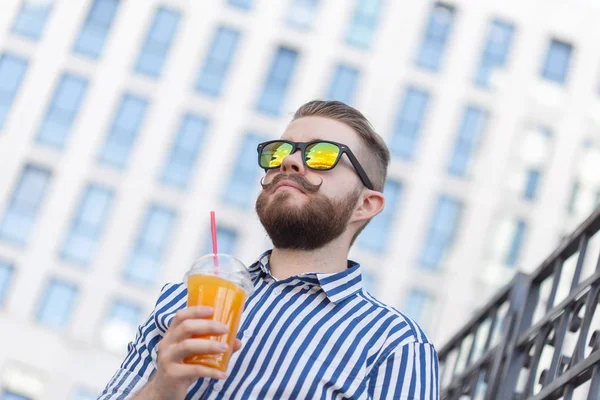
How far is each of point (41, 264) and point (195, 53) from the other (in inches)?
263

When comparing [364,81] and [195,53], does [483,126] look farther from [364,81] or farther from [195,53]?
[195,53]

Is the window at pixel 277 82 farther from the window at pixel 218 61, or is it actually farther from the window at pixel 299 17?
the window at pixel 218 61

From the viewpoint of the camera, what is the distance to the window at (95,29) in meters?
26.2

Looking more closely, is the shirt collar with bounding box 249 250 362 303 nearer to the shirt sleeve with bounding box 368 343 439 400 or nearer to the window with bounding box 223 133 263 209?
the shirt sleeve with bounding box 368 343 439 400

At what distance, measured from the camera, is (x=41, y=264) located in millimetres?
24625

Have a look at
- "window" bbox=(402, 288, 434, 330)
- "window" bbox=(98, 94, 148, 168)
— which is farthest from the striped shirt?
"window" bbox=(98, 94, 148, 168)

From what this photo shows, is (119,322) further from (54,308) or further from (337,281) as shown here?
(337,281)

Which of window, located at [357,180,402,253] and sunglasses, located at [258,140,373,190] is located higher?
window, located at [357,180,402,253]

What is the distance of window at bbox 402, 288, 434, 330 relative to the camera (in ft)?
82.7

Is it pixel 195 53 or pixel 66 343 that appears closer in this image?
pixel 66 343

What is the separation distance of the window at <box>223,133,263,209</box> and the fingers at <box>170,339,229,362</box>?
75.4ft

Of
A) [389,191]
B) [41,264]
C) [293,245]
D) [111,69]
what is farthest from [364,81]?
[293,245]

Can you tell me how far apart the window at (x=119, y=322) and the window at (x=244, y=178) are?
354cm

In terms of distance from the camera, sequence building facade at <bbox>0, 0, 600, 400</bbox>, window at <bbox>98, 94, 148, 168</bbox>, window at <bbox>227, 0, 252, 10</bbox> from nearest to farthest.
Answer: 1. building facade at <bbox>0, 0, 600, 400</bbox>
2. window at <bbox>98, 94, 148, 168</bbox>
3. window at <bbox>227, 0, 252, 10</bbox>
